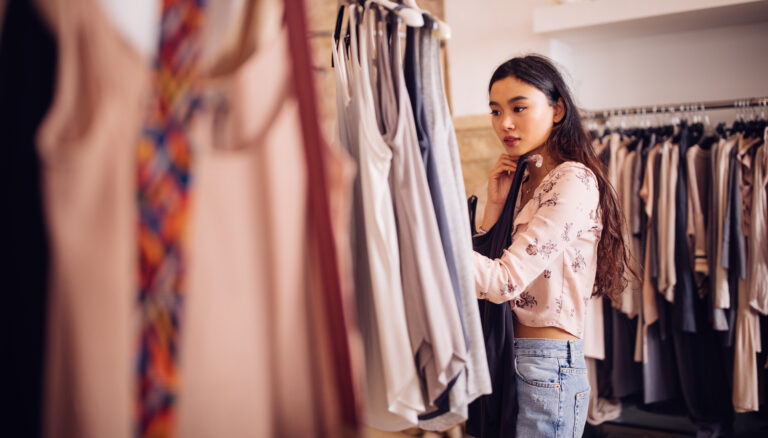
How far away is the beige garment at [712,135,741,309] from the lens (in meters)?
2.20

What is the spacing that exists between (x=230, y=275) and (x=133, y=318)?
0.33 ft

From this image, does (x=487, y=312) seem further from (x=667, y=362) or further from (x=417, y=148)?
(x=667, y=362)

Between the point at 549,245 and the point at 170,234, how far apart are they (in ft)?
3.17

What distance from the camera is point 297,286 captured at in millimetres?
562

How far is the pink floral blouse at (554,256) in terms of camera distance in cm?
121

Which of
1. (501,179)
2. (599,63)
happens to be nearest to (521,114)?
(501,179)

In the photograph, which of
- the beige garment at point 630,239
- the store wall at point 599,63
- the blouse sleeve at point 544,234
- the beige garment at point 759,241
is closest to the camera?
the blouse sleeve at point 544,234

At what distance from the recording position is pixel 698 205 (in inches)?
91.0

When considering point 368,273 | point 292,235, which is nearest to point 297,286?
point 292,235

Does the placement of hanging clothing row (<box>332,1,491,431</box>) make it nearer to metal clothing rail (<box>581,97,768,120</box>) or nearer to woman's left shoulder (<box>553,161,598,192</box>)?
woman's left shoulder (<box>553,161,598,192</box>)

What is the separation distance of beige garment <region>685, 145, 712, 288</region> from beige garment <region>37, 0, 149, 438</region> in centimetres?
243

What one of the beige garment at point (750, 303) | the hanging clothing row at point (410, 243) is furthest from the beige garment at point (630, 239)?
the hanging clothing row at point (410, 243)

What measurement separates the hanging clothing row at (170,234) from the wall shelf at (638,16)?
2.34 metres

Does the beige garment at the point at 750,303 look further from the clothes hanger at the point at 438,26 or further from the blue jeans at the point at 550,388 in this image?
the clothes hanger at the point at 438,26
